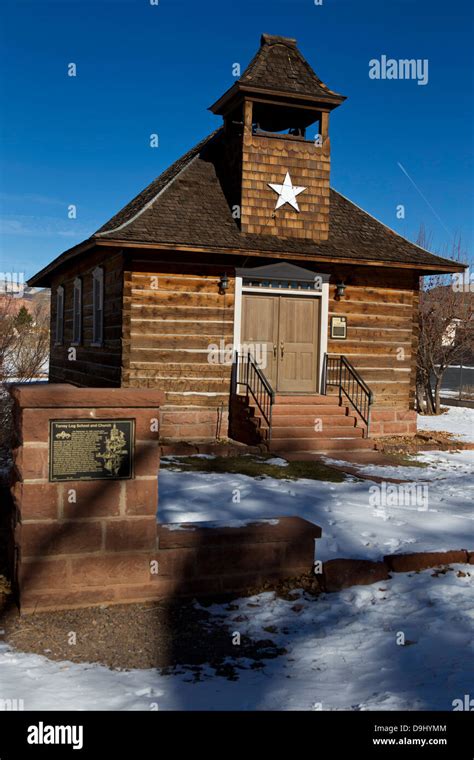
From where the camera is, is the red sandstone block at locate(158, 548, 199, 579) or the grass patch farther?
the grass patch

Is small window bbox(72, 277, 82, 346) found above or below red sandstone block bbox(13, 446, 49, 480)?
above

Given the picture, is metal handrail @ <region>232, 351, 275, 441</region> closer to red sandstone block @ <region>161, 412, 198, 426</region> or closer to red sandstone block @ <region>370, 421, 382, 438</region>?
red sandstone block @ <region>161, 412, 198, 426</region>

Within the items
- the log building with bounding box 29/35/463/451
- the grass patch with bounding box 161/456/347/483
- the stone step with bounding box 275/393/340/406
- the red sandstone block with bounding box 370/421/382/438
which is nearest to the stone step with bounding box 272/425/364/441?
the log building with bounding box 29/35/463/451

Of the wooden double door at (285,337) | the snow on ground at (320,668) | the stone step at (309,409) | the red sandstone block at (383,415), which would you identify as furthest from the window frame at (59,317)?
the snow on ground at (320,668)

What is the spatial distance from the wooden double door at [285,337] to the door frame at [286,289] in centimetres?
9

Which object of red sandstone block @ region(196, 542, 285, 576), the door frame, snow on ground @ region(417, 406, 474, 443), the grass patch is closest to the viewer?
red sandstone block @ region(196, 542, 285, 576)

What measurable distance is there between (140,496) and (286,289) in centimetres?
948

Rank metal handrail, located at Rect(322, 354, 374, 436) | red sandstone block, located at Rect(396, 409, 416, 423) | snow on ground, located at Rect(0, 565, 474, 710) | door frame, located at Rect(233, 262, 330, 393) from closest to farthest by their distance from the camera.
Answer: snow on ground, located at Rect(0, 565, 474, 710) → door frame, located at Rect(233, 262, 330, 393) → metal handrail, located at Rect(322, 354, 374, 436) → red sandstone block, located at Rect(396, 409, 416, 423)

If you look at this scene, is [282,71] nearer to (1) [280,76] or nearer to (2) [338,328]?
(1) [280,76]

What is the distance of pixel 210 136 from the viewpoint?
17.1 metres

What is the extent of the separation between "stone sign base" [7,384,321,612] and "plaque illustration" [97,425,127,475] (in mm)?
96

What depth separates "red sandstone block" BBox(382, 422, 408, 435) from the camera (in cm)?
1523

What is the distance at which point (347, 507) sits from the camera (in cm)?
816

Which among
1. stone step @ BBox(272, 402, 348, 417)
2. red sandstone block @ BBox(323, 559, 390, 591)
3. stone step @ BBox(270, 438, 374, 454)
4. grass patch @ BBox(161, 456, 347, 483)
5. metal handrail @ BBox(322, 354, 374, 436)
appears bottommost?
red sandstone block @ BBox(323, 559, 390, 591)
